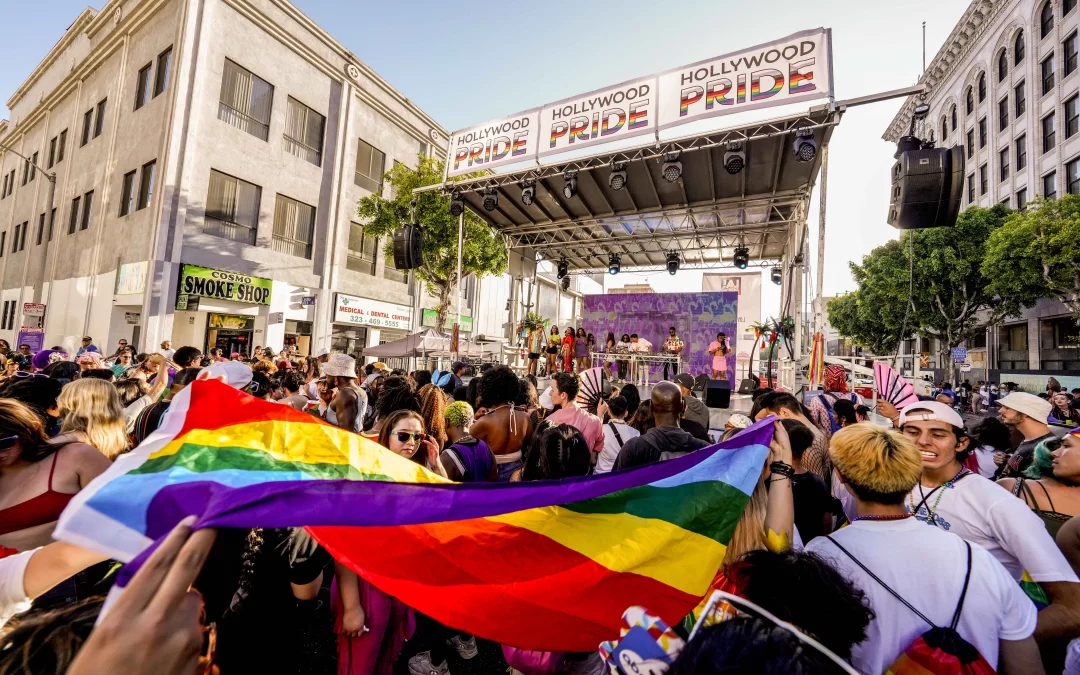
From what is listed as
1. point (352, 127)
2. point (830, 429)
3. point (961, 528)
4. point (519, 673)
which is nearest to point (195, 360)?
point (519, 673)

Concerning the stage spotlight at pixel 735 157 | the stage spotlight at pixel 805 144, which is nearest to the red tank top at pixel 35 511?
the stage spotlight at pixel 735 157

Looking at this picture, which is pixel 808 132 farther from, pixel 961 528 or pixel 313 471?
pixel 313 471

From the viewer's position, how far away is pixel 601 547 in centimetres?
192

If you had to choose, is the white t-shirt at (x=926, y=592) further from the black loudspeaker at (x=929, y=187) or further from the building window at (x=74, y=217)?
the building window at (x=74, y=217)

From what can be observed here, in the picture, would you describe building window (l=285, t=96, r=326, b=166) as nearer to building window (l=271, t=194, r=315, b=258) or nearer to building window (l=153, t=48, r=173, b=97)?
building window (l=271, t=194, r=315, b=258)

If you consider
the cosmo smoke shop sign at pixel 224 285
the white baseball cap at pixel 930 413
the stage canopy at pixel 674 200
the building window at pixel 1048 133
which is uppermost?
the building window at pixel 1048 133

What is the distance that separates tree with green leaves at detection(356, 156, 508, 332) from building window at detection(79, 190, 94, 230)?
1108cm

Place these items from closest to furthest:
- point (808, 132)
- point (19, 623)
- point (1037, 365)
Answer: point (19, 623)
point (808, 132)
point (1037, 365)

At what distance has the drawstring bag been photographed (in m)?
1.35

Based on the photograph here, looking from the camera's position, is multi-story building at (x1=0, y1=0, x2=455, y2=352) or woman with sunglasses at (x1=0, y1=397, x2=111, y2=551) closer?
woman with sunglasses at (x1=0, y1=397, x2=111, y2=551)

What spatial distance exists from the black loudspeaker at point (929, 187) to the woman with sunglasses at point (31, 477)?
10423 millimetres

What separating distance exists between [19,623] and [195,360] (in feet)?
15.0

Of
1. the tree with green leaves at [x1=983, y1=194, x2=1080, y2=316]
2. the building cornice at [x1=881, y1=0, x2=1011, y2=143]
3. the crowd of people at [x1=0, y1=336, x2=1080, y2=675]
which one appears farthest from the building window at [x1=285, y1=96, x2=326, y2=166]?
the building cornice at [x1=881, y1=0, x2=1011, y2=143]

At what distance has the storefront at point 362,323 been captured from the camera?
1909cm
